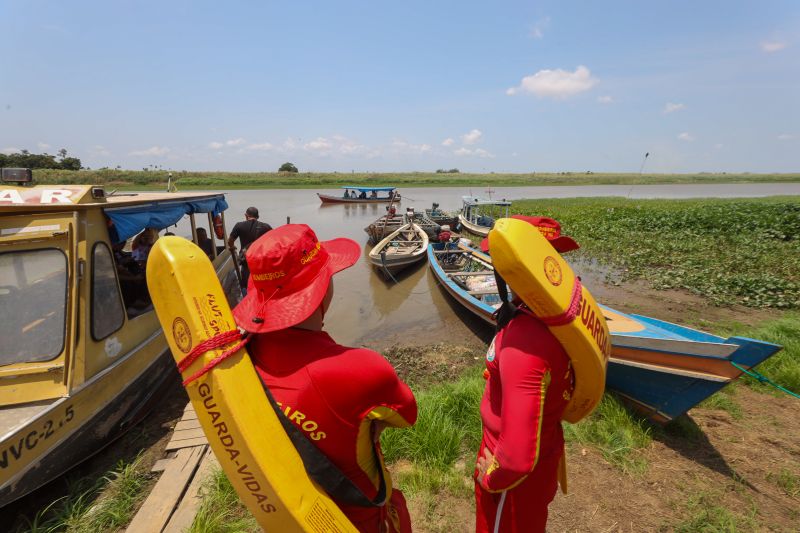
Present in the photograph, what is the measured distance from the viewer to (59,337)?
3.37m

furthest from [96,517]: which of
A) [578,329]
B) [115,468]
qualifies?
[578,329]

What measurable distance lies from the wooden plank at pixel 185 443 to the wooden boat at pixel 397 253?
7992mm

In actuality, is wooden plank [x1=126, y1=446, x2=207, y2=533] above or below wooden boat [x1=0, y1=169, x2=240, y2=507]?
below

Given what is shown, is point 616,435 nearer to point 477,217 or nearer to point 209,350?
point 209,350

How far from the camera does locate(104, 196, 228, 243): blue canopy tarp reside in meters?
4.10

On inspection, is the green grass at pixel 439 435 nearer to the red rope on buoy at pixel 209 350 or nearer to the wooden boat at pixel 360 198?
the red rope on buoy at pixel 209 350

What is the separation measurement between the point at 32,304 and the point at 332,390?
379 centimetres

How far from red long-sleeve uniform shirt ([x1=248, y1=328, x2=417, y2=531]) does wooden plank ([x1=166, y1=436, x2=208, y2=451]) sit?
3.16 m

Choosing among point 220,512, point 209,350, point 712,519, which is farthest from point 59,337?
point 712,519

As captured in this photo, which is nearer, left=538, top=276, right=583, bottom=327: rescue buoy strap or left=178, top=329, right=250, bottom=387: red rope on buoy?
left=178, top=329, right=250, bottom=387: red rope on buoy

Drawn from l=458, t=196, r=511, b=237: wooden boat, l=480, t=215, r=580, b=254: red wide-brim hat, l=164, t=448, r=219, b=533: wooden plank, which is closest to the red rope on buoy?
l=480, t=215, r=580, b=254: red wide-brim hat

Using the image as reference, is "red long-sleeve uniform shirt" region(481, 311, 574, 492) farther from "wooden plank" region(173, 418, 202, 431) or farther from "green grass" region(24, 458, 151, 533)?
"wooden plank" region(173, 418, 202, 431)

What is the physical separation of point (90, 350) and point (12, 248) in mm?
1146

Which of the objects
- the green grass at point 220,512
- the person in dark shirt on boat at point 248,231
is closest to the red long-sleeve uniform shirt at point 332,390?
the green grass at point 220,512
